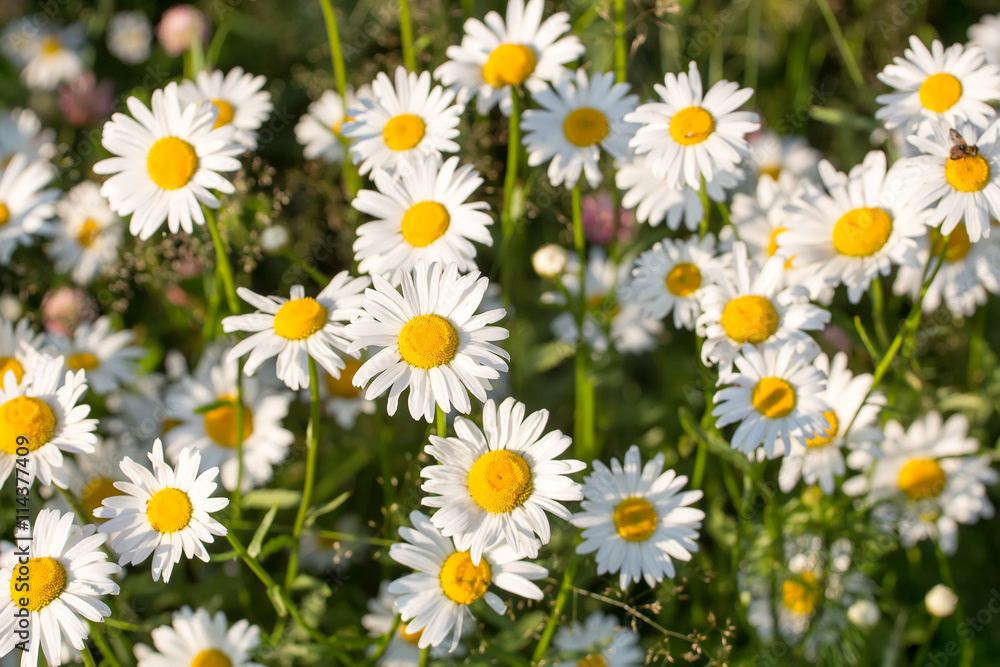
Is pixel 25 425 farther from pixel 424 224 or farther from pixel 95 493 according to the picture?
pixel 424 224

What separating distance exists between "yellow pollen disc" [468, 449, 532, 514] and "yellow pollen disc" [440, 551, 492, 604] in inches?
7.5

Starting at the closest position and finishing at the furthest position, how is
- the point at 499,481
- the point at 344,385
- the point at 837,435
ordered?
the point at 499,481, the point at 837,435, the point at 344,385

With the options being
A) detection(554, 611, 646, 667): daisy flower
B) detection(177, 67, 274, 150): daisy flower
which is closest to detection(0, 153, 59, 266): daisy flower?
detection(177, 67, 274, 150): daisy flower

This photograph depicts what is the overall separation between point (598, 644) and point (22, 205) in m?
2.60

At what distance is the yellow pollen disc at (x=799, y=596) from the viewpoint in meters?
2.51

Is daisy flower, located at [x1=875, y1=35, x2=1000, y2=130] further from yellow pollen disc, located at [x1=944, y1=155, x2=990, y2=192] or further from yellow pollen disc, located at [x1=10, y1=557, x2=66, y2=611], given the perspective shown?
yellow pollen disc, located at [x1=10, y1=557, x2=66, y2=611]

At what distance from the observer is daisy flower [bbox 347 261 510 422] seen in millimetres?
1842

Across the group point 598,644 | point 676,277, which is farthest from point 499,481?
point 676,277

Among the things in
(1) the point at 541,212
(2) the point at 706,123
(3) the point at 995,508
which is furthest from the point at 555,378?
(3) the point at 995,508

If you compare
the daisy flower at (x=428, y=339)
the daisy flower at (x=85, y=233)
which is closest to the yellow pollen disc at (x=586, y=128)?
the daisy flower at (x=428, y=339)

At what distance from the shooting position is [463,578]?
1924 millimetres

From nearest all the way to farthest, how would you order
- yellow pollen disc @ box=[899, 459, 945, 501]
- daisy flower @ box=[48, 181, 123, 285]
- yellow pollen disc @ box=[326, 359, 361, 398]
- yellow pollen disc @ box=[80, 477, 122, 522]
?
yellow pollen disc @ box=[80, 477, 122, 522] → yellow pollen disc @ box=[899, 459, 945, 501] → yellow pollen disc @ box=[326, 359, 361, 398] → daisy flower @ box=[48, 181, 123, 285]

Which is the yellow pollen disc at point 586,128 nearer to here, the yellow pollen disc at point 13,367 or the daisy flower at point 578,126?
the daisy flower at point 578,126

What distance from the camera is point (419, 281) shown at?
6.25 feet
